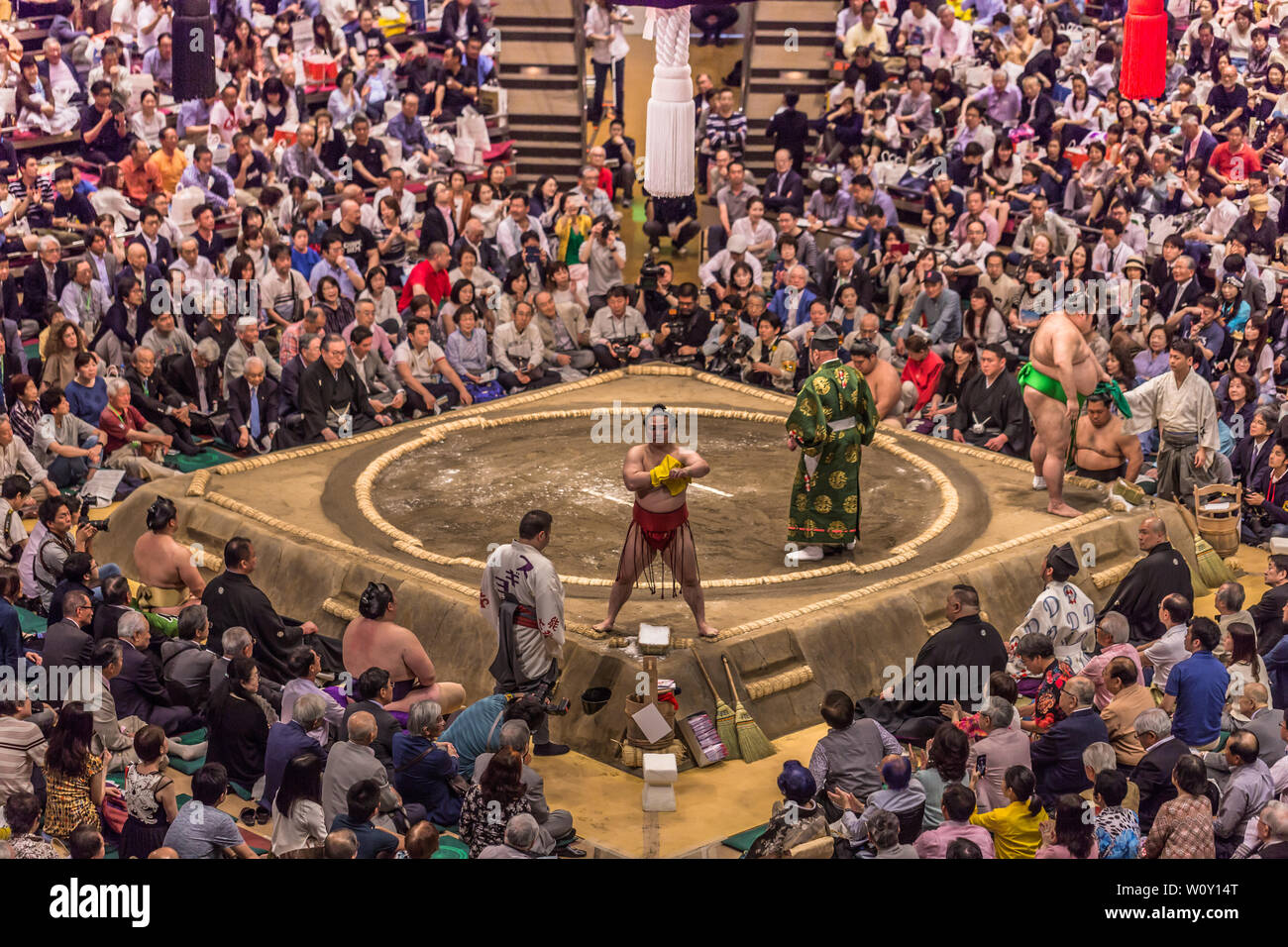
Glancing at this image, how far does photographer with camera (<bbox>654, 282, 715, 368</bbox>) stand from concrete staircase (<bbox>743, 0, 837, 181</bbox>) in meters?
3.02

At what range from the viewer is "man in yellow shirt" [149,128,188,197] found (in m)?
10.6

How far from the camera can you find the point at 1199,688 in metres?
6.14

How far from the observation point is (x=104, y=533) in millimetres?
8031

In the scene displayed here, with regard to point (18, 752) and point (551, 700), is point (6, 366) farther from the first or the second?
point (551, 700)

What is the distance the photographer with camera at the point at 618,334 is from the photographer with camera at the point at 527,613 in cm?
378

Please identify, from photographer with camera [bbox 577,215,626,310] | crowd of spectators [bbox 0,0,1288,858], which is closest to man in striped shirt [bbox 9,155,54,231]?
crowd of spectators [bbox 0,0,1288,858]

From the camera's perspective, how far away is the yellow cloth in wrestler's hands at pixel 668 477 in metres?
6.48

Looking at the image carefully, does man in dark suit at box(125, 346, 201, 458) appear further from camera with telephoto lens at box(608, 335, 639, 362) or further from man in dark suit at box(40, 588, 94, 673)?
man in dark suit at box(40, 588, 94, 673)

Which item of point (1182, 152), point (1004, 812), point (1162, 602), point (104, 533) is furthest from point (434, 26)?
point (1004, 812)

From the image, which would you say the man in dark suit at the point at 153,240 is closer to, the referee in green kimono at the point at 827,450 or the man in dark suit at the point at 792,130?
the referee in green kimono at the point at 827,450

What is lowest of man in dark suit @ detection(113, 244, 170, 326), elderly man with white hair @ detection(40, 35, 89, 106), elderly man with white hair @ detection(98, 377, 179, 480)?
elderly man with white hair @ detection(98, 377, 179, 480)

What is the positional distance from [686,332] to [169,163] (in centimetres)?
314

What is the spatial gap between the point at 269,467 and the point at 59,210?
9.07ft

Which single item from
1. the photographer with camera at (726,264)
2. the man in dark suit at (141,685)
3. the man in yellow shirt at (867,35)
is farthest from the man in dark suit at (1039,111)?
the man in dark suit at (141,685)
